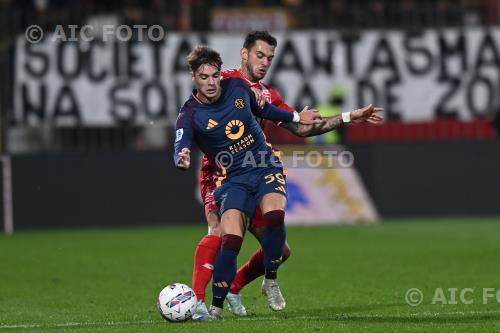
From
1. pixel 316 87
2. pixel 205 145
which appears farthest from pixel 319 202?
pixel 205 145

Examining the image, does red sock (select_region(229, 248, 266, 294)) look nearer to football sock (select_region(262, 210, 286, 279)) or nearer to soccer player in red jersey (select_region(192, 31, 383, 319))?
soccer player in red jersey (select_region(192, 31, 383, 319))

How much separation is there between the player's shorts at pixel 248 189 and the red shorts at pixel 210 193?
19cm

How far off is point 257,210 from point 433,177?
11360 millimetres

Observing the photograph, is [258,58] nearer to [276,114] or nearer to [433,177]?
[276,114]

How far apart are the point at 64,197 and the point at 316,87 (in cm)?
455

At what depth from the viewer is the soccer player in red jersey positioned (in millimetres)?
9016

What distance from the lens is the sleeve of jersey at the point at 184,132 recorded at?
342 inches

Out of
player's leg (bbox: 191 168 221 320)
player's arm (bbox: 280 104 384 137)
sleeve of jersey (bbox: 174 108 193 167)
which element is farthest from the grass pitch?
player's arm (bbox: 280 104 384 137)

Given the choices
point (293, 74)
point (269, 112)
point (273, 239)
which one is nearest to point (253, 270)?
point (273, 239)

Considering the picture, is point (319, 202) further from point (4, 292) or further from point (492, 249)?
point (4, 292)

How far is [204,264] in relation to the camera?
899cm

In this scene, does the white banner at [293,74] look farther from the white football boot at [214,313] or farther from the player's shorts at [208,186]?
the white football boot at [214,313]

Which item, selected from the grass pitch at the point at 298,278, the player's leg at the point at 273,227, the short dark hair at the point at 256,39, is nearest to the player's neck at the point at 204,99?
the player's leg at the point at 273,227

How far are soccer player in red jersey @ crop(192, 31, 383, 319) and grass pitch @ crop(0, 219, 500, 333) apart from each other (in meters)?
0.22
